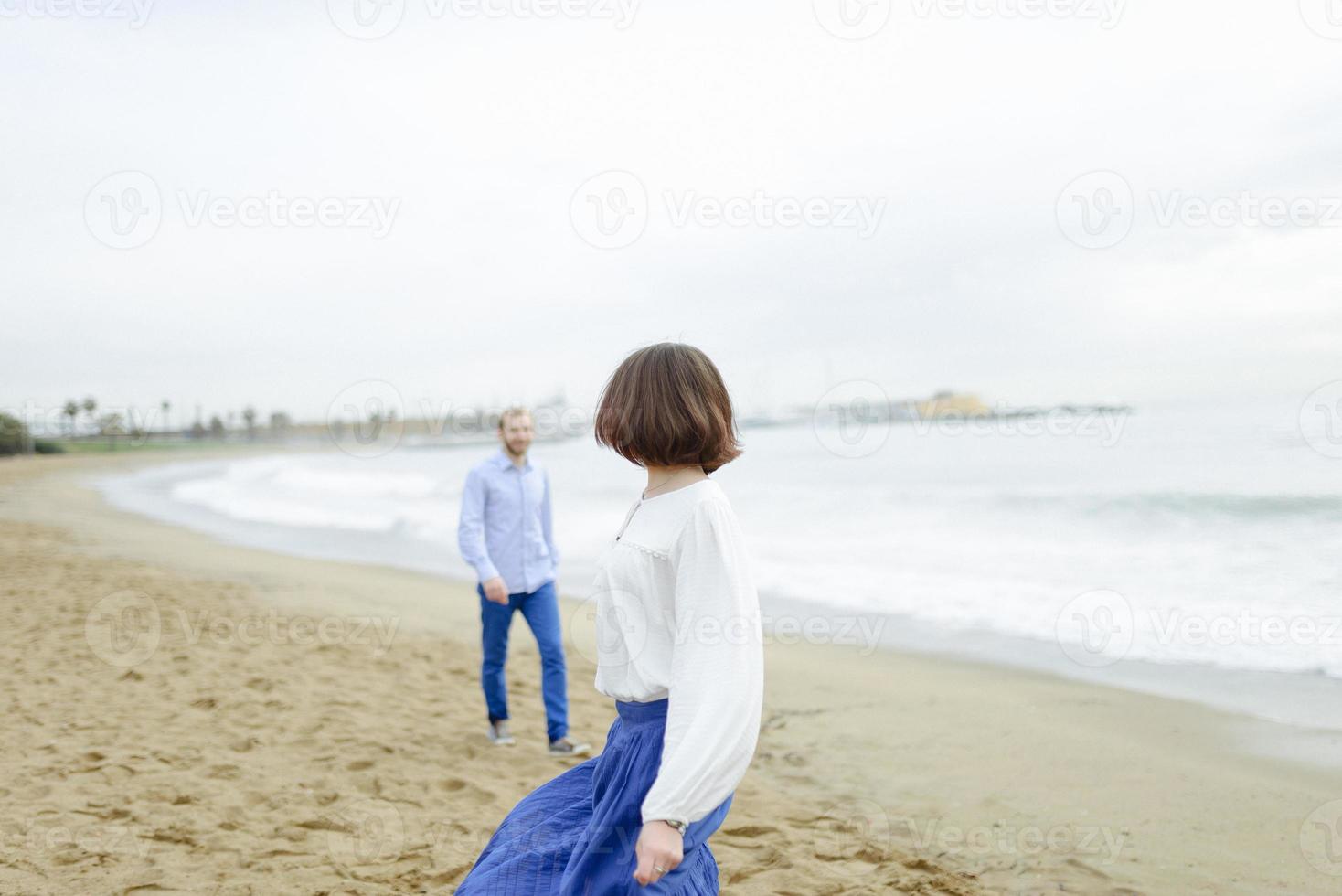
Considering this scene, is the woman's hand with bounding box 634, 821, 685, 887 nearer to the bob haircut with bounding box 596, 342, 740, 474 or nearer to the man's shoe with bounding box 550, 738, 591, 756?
the bob haircut with bounding box 596, 342, 740, 474

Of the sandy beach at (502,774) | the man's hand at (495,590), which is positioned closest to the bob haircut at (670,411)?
the sandy beach at (502,774)

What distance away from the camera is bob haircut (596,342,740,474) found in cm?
163

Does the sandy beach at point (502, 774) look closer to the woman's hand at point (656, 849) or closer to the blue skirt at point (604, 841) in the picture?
the blue skirt at point (604, 841)

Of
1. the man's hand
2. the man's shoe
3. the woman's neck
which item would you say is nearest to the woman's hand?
the woman's neck

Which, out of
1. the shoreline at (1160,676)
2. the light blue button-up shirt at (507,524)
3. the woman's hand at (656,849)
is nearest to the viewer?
the woman's hand at (656,849)

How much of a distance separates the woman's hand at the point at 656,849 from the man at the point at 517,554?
149 inches

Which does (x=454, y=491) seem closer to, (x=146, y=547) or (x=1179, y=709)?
(x=146, y=547)

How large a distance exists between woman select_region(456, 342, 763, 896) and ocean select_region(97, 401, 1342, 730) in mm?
3982

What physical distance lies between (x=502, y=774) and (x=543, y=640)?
0.78m

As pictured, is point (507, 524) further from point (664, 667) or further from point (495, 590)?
point (664, 667)

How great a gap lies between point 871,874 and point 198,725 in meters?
4.12

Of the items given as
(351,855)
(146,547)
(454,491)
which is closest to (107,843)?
(351,855)

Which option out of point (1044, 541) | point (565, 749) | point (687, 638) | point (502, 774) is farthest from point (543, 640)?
point (1044, 541)

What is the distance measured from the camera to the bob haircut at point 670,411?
1635mm
